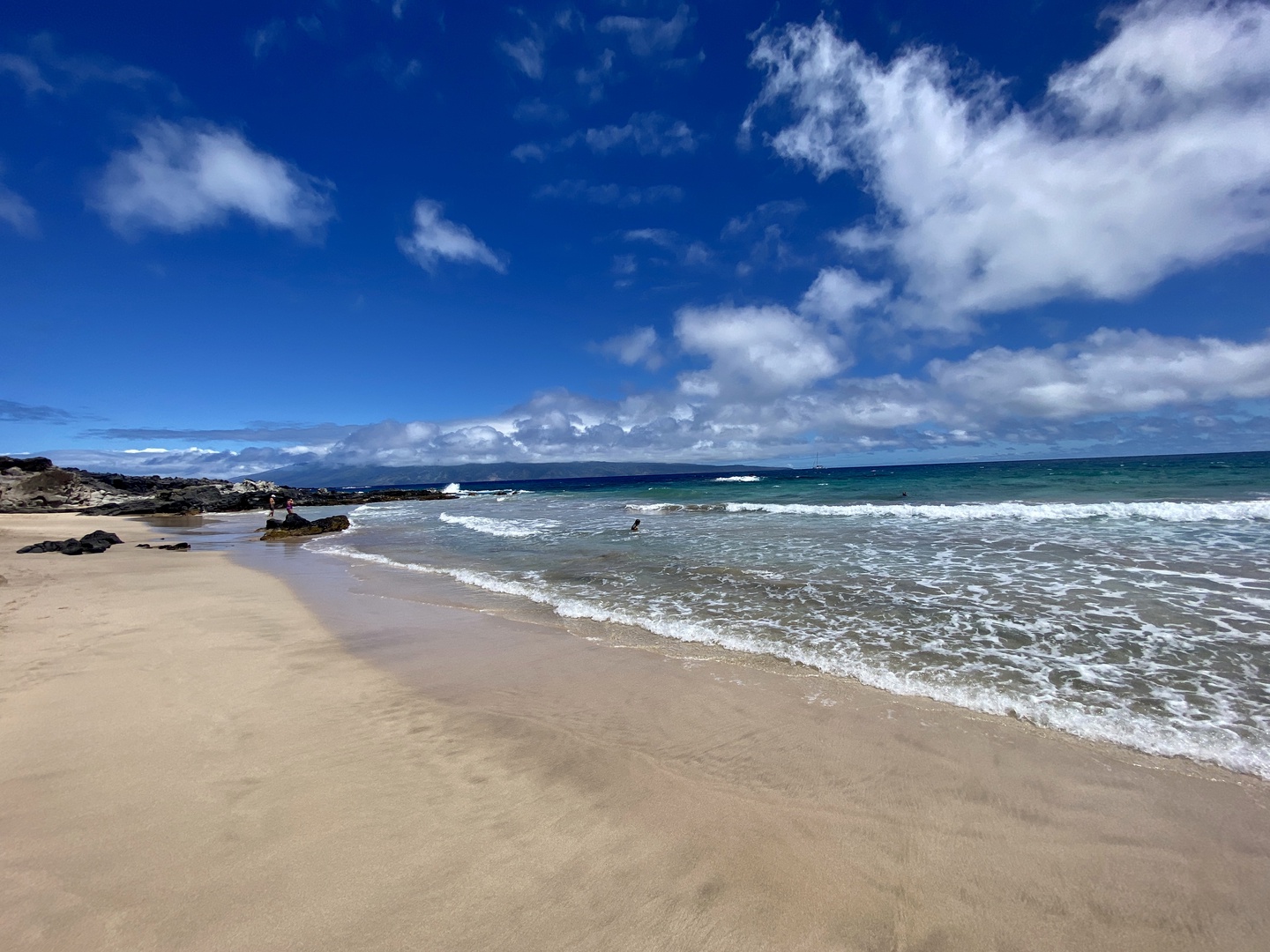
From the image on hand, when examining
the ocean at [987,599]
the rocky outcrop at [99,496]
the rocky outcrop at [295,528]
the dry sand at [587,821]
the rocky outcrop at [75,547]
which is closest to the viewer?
the dry sand at [587,821]

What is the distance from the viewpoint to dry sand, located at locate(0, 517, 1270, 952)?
103 inches

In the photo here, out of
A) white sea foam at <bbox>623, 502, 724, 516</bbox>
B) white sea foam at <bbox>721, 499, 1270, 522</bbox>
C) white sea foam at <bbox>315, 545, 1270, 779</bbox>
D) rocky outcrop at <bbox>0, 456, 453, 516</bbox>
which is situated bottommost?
white sea foam at <bbox>315, 545, 1270, 779</bbox>

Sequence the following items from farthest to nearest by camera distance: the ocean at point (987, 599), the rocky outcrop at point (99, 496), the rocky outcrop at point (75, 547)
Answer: the rocky outcrop at point (99, 496), the rocky outcrop at point (75, 547), the ocean at point (987, 599)

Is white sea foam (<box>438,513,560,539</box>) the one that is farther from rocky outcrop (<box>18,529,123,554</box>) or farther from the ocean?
rocky outcrop (<box>18,529,123,554</box>)

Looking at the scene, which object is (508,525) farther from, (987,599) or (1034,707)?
(1034,707)

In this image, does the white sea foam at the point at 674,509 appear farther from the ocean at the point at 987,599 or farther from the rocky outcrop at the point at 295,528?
the rocky outcrop at the point at 295,528

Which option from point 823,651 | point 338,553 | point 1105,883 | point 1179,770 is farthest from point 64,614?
point 1179,770

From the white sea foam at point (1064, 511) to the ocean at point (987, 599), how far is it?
0.70 feet

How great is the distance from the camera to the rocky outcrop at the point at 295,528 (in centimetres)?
2480

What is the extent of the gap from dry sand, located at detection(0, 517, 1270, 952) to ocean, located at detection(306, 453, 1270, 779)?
0.81 meters

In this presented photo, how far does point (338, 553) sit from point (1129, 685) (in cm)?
2053

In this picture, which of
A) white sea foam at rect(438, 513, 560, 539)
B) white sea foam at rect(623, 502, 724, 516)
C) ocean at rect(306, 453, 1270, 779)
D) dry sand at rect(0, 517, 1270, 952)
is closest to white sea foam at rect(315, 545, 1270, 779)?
ocean at rect(306, 453, 1270, 779)

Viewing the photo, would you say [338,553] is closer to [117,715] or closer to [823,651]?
[117,715]

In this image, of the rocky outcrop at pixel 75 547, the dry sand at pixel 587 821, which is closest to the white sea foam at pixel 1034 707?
the dry sand at pixel 587 821
